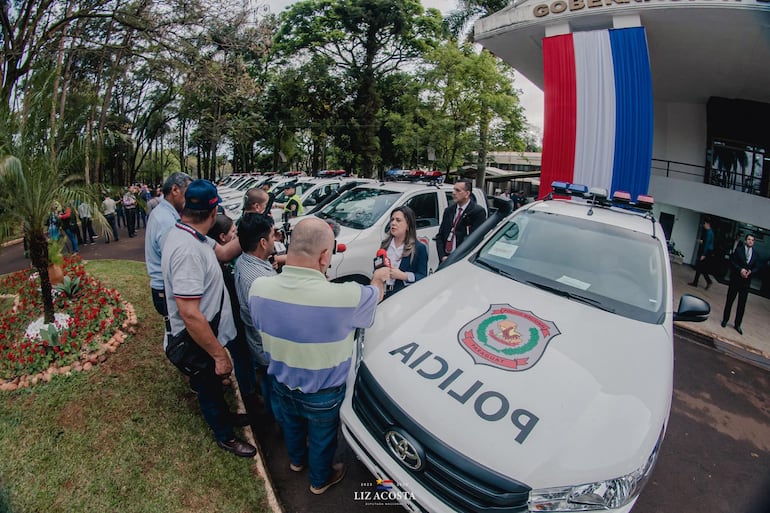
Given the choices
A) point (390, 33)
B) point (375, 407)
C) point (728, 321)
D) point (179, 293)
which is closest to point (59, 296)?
point (179, 293)

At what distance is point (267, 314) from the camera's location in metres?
2.04

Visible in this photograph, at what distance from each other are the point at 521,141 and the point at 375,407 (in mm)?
17151

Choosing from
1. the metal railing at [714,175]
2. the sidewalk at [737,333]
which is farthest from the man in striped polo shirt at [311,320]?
the metal railing at [714,175]

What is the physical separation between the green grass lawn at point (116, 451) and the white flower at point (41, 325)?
2.69 feet

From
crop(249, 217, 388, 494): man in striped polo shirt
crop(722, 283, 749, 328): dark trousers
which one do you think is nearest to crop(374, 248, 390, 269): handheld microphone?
crop(249, 217, 388, 494): man in striped polo shirt

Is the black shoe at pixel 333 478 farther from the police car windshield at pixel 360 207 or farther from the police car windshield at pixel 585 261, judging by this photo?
the police car windshield at pixel 360 207

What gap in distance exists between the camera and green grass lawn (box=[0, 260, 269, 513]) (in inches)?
92.0

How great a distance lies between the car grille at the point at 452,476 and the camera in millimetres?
1717

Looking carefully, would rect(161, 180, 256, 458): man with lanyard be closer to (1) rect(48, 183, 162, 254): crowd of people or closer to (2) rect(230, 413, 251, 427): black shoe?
(2) rect(230, 413, 251, 427): black shoe

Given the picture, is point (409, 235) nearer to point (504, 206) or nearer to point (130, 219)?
point (504, 206)

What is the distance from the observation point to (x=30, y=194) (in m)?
3.92

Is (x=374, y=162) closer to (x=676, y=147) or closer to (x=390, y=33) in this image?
(x=390, y=33)

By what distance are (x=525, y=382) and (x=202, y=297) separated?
2086 mm

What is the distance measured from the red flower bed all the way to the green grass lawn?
225 mm
